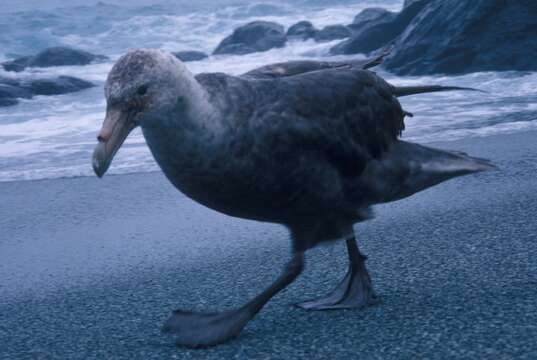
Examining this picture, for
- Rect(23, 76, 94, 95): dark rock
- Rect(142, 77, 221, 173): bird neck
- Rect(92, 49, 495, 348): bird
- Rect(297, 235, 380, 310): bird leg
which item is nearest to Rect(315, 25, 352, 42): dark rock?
Rect(23, 76, 94, 95): dark rock

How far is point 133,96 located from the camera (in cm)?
229

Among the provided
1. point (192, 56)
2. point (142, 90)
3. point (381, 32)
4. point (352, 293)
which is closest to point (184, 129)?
point (142, 90)

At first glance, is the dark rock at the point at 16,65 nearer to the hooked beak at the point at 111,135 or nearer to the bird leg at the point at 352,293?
the bird leg at the point at 352,293

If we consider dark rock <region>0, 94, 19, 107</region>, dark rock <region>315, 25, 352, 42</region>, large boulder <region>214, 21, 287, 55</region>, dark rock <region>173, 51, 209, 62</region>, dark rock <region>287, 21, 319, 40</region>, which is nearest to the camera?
dark rock <region>0, 94, 19, 107</region>

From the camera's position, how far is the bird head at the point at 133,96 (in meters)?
2.29

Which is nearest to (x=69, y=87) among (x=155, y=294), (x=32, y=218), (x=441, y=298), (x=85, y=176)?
(x=85, y=176)

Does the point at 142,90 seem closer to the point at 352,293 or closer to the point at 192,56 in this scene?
the point at 352,293

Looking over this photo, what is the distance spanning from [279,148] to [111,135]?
1.88 feet

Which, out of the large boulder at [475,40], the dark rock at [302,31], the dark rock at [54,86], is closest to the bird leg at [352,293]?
the large boulder at [475,40]

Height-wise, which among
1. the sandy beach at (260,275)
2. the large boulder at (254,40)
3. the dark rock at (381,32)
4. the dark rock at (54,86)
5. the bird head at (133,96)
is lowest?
the large boulder at (254,40)

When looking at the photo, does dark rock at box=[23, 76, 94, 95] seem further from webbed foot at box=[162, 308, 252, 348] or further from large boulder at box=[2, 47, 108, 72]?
webbed foot at box=[162, 308, 252, 348]

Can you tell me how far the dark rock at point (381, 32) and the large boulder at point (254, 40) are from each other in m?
4.44

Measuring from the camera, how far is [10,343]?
117 inches

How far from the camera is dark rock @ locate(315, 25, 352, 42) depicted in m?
19.4
